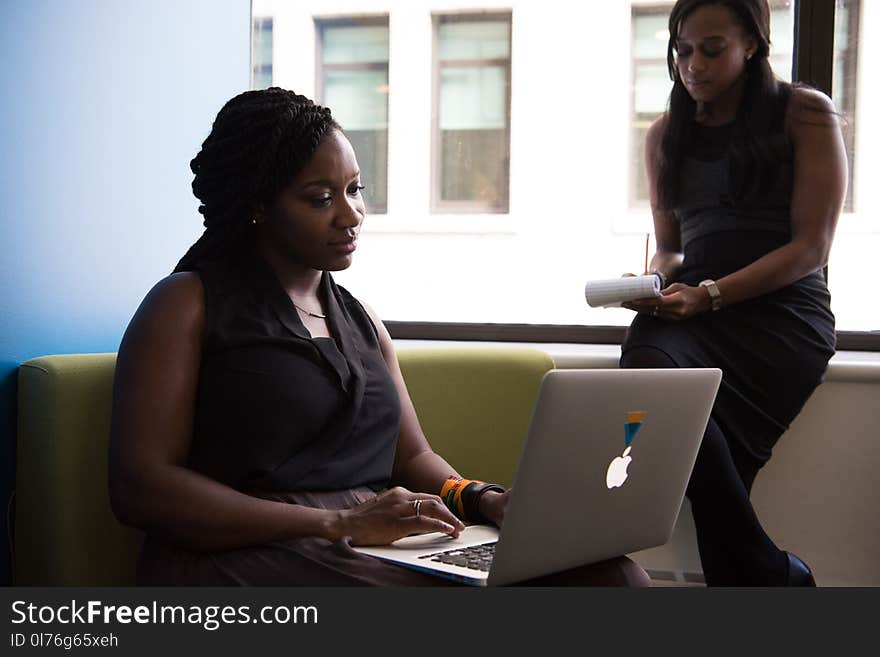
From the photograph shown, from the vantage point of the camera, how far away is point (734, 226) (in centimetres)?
239

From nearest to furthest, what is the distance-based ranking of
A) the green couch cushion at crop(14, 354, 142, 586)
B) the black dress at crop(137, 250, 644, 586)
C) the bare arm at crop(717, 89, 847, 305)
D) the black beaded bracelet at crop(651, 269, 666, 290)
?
the black dress at crop(137, 250, 644, 586)
the green couch cushion at crop(14, 354, 142, 586)
the bare arm at crop(717, 89, 847, 305)
the black beaded bracelet at crop(651, 269, 666, 290)

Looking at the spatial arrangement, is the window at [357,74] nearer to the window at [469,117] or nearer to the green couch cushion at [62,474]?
the window at [469,117]

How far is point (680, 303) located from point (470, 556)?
116 cm

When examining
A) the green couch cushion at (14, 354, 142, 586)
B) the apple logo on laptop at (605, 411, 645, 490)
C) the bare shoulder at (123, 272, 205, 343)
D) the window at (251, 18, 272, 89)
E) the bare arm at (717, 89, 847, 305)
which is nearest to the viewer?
the apple logo on laptop at (605, 411, 645, 490)

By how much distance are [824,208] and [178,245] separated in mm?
1483

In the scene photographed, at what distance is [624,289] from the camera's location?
7.39 ft

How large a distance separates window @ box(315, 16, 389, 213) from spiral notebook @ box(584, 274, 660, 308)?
175 cm

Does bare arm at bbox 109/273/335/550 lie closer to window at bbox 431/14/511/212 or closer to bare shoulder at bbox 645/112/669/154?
bare shoulder at bbox 645/112/669/154

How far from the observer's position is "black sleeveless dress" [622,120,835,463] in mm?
2305

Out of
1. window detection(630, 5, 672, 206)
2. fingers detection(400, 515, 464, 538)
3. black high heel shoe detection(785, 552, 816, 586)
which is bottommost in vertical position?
black high heel shoe detection(785, 552, 816, 586)

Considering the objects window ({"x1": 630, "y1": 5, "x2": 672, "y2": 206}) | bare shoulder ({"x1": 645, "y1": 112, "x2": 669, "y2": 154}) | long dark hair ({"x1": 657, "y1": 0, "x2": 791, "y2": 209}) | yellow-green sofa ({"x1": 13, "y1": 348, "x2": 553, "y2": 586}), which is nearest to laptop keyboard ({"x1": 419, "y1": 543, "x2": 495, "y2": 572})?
yellow-green sofa ({"x1": 13, "y1": 348, "x2": 553, "y2": 586})

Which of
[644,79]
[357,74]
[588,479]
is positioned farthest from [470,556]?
[357,74]

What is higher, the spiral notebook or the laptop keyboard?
the spiral notebook

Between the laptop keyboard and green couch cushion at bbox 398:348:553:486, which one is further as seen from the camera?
green couch cushion at bbox 398:348:553:486
